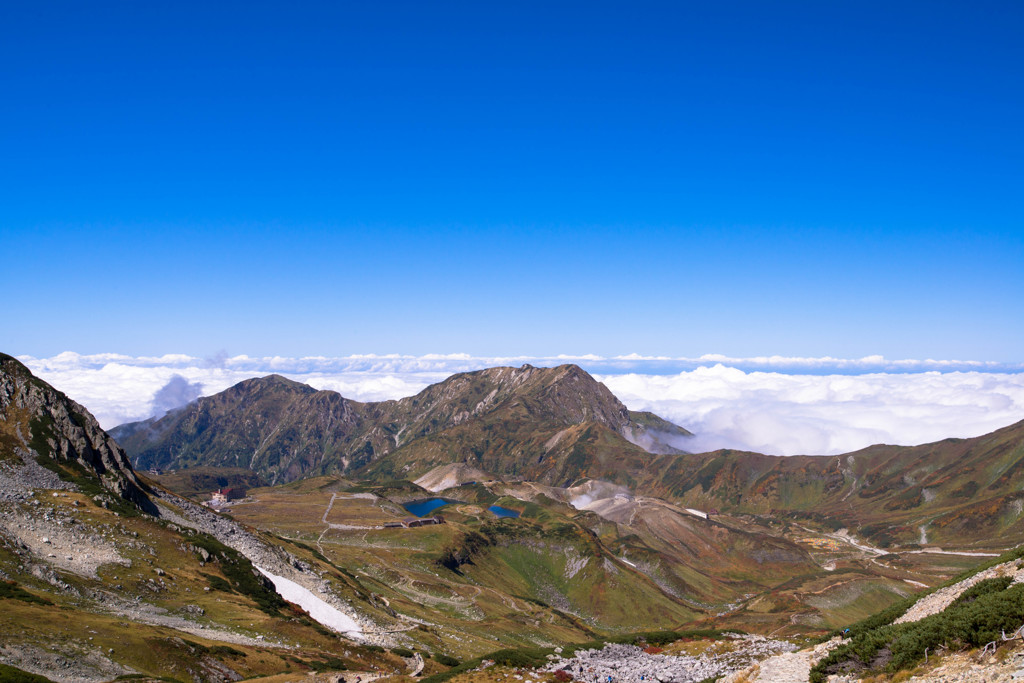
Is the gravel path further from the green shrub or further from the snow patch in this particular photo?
the snow patch

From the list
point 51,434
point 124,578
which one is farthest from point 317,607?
point 51,434

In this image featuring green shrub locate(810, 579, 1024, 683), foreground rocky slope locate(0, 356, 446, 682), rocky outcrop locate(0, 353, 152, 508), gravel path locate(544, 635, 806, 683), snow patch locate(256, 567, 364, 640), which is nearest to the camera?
green shrub locate(810, 579, 1024, 683)

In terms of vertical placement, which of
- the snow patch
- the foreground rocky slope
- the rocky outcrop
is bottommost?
the snow patch

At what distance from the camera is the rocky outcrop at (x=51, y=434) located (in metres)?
115

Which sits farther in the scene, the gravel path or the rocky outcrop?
the rocky outcrop

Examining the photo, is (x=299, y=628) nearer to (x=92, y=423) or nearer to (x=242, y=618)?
(x=242, y=618)

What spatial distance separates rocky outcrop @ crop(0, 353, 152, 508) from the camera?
4532 inches

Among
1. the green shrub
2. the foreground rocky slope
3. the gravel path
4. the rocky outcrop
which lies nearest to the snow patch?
the foreground rocky slope

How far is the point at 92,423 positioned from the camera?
141875 mm

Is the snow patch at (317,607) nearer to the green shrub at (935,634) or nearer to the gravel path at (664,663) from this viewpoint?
the gravel path at (664,663)

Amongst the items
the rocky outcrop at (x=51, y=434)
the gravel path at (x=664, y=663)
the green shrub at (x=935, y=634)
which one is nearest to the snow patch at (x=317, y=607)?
the rocky outcrop at (x=51, y=434)

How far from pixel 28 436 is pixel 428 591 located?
117 metres

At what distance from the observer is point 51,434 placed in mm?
121562

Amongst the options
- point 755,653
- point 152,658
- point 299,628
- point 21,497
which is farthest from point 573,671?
point 21,497
